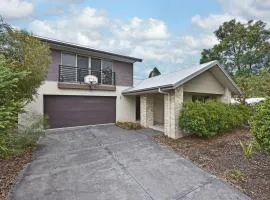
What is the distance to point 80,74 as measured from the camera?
1493 cm

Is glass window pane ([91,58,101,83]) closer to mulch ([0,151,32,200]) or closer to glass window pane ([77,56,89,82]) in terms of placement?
glass window pane ([77,56,89,82])

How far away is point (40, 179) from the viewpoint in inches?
245

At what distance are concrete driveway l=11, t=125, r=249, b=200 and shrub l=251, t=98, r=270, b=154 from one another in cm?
174

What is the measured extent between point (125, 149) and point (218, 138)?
5.46m

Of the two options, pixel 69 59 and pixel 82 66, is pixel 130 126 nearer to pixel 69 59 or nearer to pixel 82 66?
pixel 82 66

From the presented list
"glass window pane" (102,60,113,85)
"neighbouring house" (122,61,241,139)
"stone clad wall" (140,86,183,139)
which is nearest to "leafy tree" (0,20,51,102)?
"glass window pane" (102,60,113,85)

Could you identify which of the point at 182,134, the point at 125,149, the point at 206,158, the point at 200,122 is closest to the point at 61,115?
the point at 125,149

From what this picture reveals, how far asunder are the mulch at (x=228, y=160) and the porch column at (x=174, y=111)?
0.41 metres

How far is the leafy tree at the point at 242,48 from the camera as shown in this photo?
29.4 metres

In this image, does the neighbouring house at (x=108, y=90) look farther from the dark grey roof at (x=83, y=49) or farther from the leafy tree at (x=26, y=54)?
the leafy tree at (x=26, y=54)

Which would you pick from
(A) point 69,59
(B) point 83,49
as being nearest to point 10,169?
(A) point 69,59

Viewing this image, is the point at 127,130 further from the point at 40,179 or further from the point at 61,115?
the point at 40,179

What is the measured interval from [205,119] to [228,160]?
3.33 meters

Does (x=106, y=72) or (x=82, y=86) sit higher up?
(x=106, y=72)
